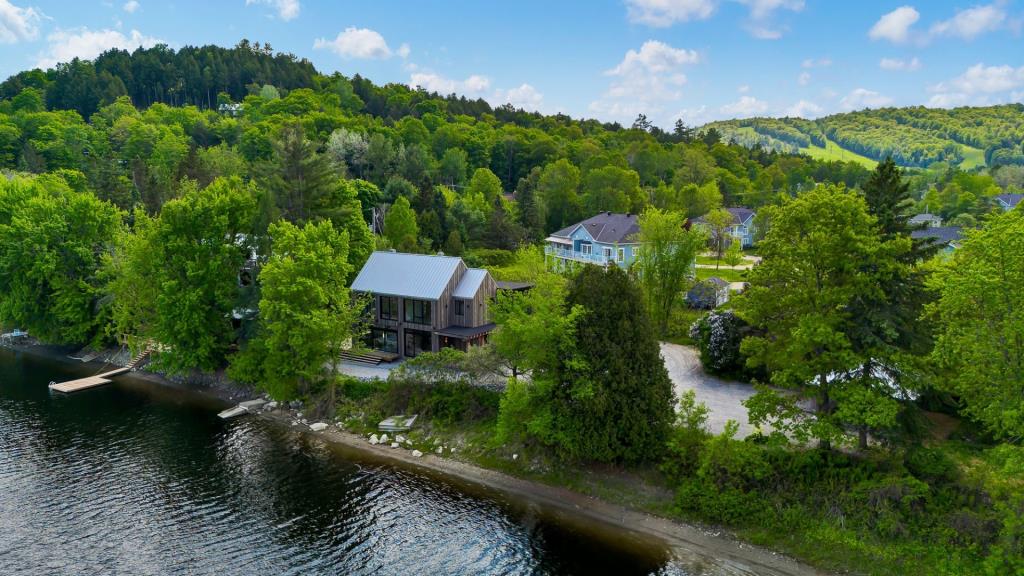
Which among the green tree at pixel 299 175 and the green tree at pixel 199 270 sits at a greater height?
the green tree at pixel 299 175

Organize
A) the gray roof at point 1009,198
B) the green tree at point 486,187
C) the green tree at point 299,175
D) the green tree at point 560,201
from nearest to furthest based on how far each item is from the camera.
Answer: the green tree at point 299,175
the green tree at point 486,187
the green tree at point 560,201
the gray roof at point 1009,198

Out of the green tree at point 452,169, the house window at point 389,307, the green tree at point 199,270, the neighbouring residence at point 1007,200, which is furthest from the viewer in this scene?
the green tree at point 452,169

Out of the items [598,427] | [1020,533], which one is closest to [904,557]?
[1020,533]

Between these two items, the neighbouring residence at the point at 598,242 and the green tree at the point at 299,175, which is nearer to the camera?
the green tree at the point at 299,175

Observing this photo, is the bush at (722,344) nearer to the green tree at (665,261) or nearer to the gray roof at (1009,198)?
the green tree at (665,261)

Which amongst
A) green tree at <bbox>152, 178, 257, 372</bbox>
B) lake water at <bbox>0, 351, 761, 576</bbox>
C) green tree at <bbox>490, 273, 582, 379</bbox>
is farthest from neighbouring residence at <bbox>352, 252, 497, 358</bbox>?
green tree at <bbox>490, 273, 582, 379</bbox>

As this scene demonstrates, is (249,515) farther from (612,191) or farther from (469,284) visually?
(612,191)

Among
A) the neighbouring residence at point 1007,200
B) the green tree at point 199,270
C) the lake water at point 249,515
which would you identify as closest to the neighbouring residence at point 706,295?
the lake water at point 249,515
